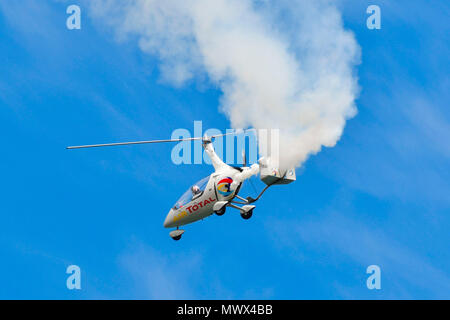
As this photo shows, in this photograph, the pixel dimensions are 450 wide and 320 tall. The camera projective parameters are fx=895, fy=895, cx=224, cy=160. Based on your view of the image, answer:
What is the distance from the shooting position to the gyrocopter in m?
63.4

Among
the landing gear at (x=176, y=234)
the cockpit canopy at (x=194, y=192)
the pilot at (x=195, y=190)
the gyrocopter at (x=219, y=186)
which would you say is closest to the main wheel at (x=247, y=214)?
the gyrocopter at (x=219, y=186)

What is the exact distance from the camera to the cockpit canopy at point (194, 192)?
65125 mm

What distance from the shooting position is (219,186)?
64.1m

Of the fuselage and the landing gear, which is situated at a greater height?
the fuselage

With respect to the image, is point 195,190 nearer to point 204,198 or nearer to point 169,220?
point 204,198

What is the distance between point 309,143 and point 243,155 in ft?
18.5

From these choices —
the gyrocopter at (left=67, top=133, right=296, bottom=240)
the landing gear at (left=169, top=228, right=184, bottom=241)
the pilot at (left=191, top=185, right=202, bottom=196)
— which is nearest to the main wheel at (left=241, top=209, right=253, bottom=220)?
the gyrocopter at (left=67, top=133, right=296, bottom=240)

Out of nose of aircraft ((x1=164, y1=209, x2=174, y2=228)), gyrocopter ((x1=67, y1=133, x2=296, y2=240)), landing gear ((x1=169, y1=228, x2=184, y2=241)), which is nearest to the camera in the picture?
gyrocopter ((x1=67, y1=133, x2=296, y2=240))

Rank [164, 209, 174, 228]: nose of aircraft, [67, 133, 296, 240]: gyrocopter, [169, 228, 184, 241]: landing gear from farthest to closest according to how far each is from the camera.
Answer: [169, 228, 184, 241]: landing gear < [164, 209, 174, 228]: nose of aircraft < [67, 133, 296, 240]: gyrocopter

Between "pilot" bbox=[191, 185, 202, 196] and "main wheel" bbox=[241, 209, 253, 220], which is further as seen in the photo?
"pilot" bbox=[191, 185, 202, 196]

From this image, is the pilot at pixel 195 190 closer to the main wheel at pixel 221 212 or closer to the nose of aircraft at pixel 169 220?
the main wheel at pixel 221 212

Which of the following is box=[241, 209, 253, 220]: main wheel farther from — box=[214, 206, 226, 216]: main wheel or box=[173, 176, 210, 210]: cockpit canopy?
box=[173, 176, 210, 210]: cockpit canopy
